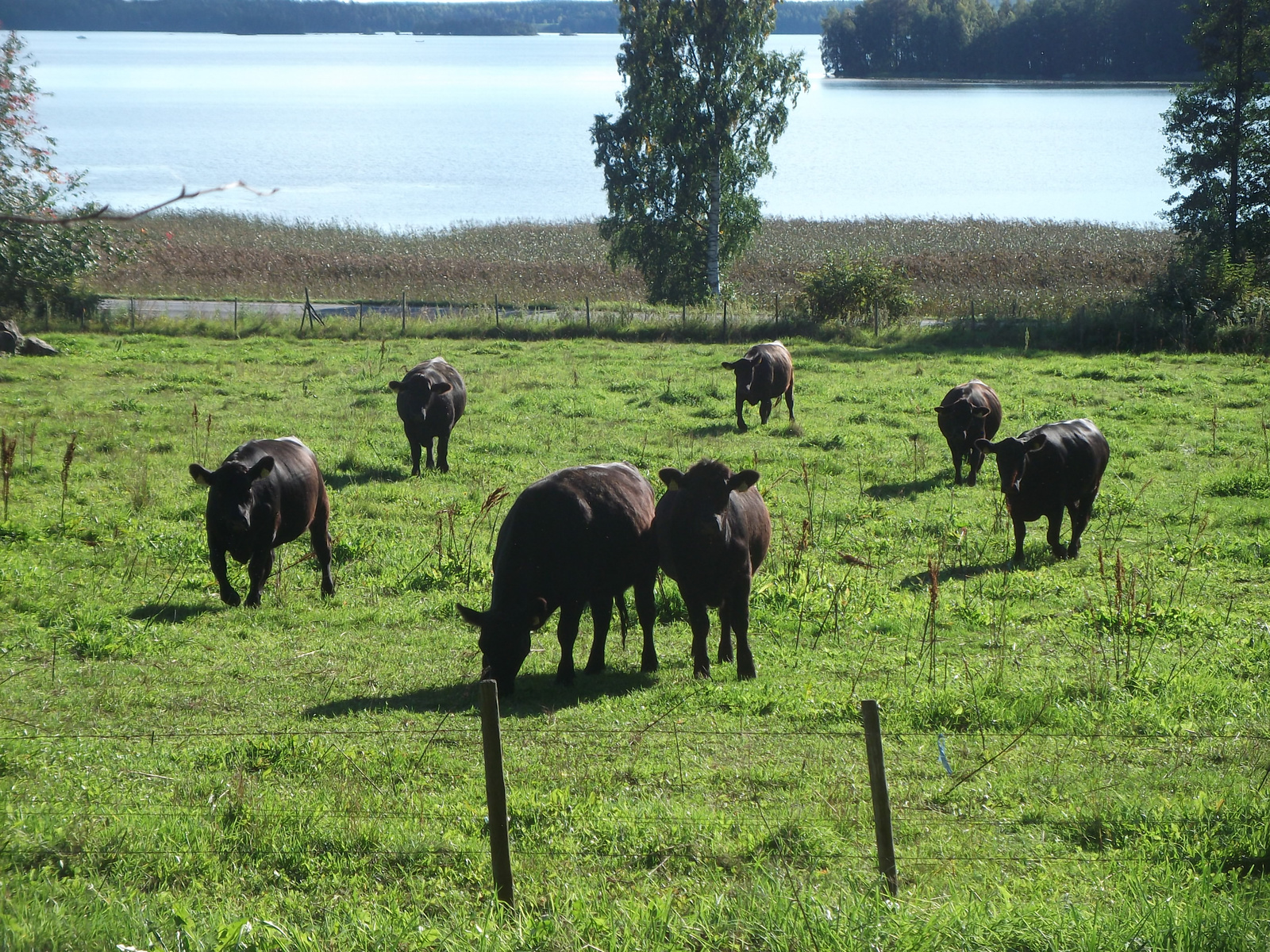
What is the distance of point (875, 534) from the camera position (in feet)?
44.9

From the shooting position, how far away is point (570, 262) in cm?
5472

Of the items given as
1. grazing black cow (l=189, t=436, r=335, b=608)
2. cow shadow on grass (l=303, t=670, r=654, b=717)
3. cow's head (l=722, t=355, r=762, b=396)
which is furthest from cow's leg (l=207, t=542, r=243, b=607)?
cow's head (l=722, t=355, r=762, b=396)

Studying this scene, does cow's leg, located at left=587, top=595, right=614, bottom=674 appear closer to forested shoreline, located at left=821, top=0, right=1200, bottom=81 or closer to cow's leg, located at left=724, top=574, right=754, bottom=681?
cow's leg, located at left=724, top=574, right=754, bottom=681

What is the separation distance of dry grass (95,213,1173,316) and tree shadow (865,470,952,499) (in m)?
17.0

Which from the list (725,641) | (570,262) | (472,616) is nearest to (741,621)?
(725,641)

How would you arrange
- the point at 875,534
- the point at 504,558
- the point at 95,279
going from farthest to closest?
the point at 95,279 < the point at 875,534 < the point at 504,558

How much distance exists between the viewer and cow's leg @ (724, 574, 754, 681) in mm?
9023

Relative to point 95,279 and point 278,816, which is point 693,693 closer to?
point 278,816

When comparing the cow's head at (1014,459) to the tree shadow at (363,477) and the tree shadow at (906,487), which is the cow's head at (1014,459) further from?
the tree shadow at (363,477)

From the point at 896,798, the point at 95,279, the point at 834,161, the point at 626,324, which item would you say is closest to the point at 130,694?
the point at 896,798

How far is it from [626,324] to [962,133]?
11878 centimetres

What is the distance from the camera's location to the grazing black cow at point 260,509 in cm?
1073

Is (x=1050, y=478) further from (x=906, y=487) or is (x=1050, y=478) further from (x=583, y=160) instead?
(x=583, y=160)

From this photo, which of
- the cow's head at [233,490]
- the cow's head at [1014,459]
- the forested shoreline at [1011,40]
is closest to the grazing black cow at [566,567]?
the cow's head at [233,490]
